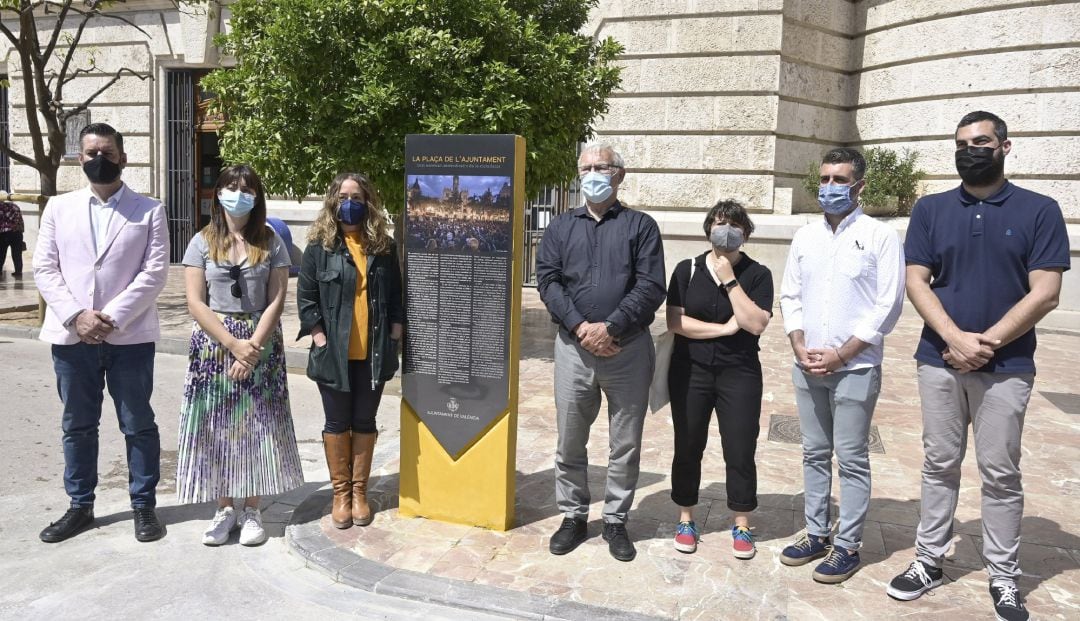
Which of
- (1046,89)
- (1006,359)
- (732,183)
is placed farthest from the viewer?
(732,183)

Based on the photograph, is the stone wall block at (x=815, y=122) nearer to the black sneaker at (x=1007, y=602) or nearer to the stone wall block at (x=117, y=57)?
the black sneaker at (x=1007, y=602)

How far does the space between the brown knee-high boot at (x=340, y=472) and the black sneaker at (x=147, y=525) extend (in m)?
0.92

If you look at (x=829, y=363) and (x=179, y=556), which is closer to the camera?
(x=829, y=363)

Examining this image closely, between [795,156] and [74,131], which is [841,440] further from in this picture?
[74,131]

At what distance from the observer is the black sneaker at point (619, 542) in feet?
14.5

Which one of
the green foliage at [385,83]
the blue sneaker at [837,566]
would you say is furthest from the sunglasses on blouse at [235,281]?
the green foliage at [385,83]

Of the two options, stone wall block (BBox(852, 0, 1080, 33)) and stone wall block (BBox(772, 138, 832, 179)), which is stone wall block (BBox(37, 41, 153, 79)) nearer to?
stone wall block (BBox(772, 138, 832, 179))

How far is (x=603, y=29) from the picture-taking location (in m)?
14.9

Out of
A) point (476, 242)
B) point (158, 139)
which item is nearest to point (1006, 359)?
point (476, 242)

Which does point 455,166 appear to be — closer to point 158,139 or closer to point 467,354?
point 467,354

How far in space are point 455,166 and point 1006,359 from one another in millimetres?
2880

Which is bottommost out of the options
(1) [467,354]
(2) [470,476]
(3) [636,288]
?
(2) [470,476]

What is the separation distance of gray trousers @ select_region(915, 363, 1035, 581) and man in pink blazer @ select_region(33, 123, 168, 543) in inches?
157

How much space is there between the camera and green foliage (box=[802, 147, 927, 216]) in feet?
44.7
